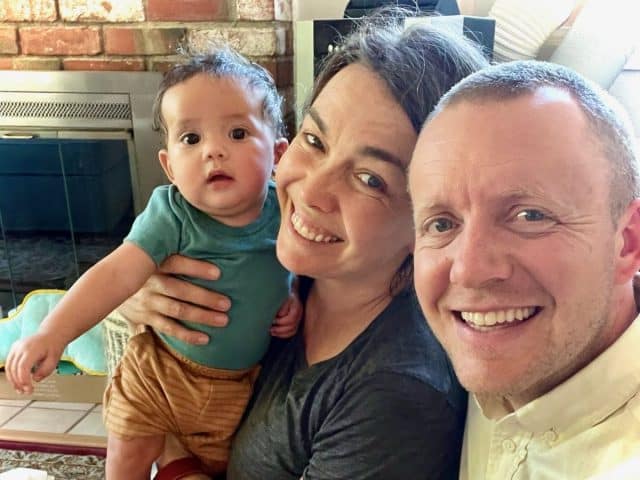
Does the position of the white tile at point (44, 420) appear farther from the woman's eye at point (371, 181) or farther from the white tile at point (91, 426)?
the woman's eye at point (371, 181)

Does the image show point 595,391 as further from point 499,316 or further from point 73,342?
point 73,342

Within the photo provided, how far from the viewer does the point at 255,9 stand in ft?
7.39

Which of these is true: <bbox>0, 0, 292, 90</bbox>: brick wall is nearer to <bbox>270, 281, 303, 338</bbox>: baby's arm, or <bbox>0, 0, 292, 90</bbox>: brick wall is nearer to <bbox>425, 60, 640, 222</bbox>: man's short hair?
<bbox>270, 281, 303, 338</bbox>: baby's arm

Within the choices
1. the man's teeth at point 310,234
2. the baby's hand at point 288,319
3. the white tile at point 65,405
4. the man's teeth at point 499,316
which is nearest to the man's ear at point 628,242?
the man's teeth at point 499,316

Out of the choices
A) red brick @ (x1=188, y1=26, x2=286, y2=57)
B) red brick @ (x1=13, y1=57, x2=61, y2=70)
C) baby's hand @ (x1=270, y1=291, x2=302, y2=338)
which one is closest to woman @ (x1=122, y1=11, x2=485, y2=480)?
baby's hand @ (x1=270, y1=291, x2=302, y2=338)

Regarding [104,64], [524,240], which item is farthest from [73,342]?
[524,240]

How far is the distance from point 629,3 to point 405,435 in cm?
191

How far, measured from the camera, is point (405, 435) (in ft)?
2.81

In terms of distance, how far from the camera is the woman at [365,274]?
87 centimetres

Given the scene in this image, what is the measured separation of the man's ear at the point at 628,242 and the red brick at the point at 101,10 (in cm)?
208

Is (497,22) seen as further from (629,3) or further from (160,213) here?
(160,213)

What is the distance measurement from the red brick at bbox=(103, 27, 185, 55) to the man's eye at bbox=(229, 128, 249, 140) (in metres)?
1.28

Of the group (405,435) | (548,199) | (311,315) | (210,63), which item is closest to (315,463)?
(405,435)

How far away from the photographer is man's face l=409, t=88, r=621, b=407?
0.67 m
